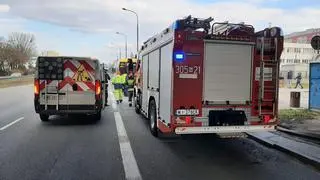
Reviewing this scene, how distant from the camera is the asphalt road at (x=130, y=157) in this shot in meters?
7.14

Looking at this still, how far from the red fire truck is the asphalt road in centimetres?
64

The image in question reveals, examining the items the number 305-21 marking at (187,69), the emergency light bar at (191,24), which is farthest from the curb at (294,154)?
the emergency light bar at (191,24)

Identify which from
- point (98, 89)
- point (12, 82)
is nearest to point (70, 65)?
point (98, 89)

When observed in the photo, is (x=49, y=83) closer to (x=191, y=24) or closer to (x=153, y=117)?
(x=153, y=117)

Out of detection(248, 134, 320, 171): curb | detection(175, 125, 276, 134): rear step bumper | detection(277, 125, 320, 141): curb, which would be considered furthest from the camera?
detection(277, 125, 320, 141): curb

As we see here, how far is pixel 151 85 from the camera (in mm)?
11898

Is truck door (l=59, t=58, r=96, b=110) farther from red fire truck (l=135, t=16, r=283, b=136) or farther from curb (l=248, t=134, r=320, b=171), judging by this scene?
curb (l=248, t=134, r=320, b=171)

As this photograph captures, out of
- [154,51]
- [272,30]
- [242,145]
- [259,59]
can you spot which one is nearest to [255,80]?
[259,59]

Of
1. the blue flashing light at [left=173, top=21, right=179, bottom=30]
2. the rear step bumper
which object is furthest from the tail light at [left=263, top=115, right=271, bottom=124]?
the blue flashing light at [left=173, top=21, right=179, bottom=30]

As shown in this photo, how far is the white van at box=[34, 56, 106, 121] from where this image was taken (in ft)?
44.5

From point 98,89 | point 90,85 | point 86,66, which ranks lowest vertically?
point 98,89

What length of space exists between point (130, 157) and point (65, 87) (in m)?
5.92

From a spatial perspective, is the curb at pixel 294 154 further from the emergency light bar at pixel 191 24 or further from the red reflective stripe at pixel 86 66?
the red reflective stripe at pixel 86 66

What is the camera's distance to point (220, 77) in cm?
899
